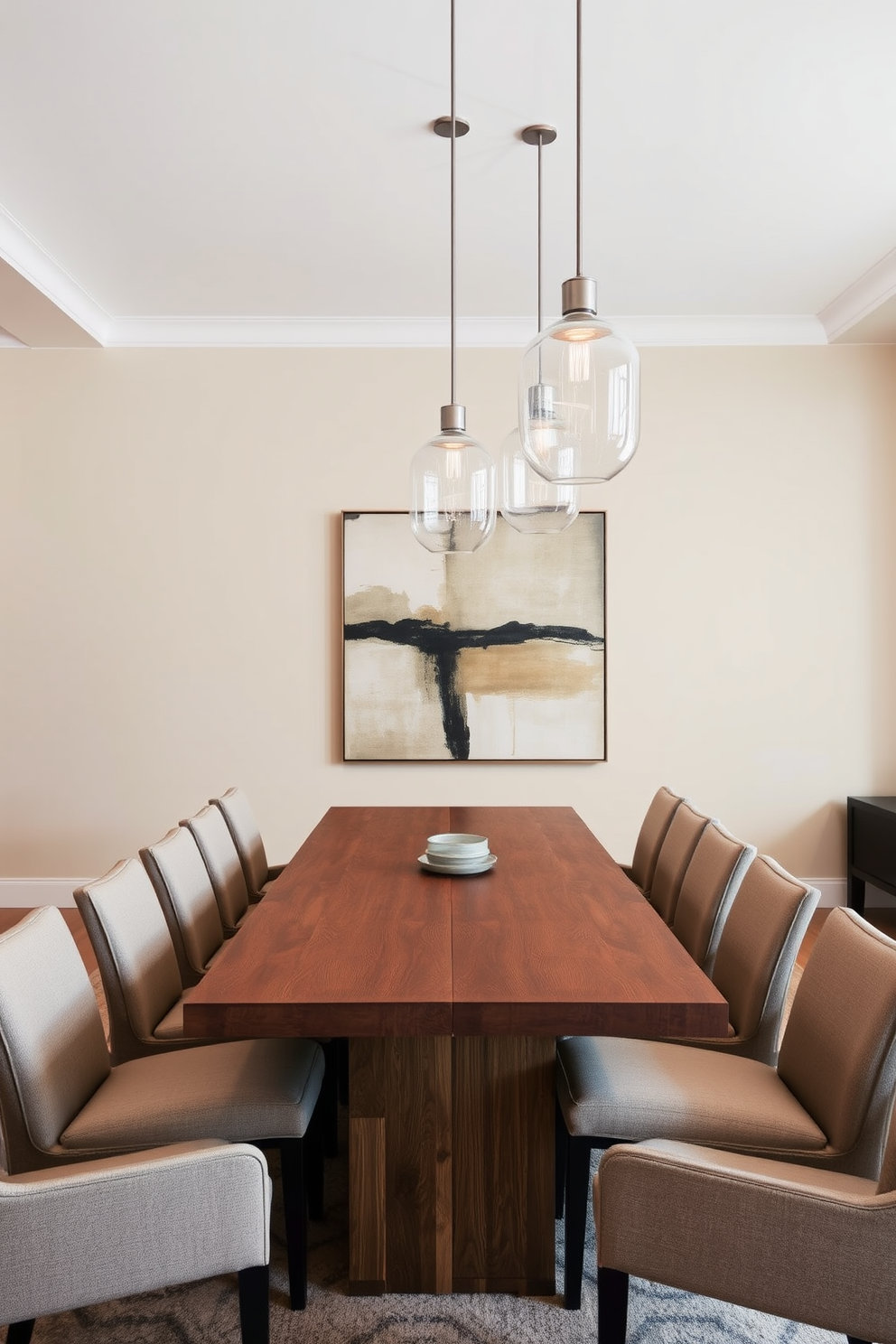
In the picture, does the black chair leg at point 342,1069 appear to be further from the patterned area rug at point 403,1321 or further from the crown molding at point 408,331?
the crown molding at point 408,331

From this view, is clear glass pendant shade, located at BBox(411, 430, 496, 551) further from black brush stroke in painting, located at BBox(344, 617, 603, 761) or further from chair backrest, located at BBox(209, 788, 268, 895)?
black brush stroke in painting, located at BBox(344, 617, 603, 761)

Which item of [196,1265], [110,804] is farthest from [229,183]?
[196,1265]

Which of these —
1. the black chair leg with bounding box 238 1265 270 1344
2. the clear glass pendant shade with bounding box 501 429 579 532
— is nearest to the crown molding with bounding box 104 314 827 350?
the clear glass pendant shade with bounding box 501 429 579 532

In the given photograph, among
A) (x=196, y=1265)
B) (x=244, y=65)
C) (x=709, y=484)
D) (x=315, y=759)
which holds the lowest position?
(x=196, y=1265)

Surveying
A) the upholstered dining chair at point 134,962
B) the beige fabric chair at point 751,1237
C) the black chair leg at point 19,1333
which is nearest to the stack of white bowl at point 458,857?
the upholstered dining chair at point 134,962

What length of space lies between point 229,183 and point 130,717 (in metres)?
2.45

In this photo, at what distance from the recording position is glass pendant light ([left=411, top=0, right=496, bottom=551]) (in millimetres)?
2461

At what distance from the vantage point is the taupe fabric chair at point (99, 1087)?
162cm

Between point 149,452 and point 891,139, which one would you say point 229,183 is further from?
point 891,139

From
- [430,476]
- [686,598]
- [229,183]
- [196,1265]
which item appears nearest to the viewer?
[196,1265]

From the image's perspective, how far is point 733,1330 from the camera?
1.82 m

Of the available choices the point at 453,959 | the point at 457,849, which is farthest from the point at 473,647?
the point at 453,959

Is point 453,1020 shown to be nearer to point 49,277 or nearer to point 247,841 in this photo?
point 247,841

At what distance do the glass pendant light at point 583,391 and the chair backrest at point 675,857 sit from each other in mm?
1276
